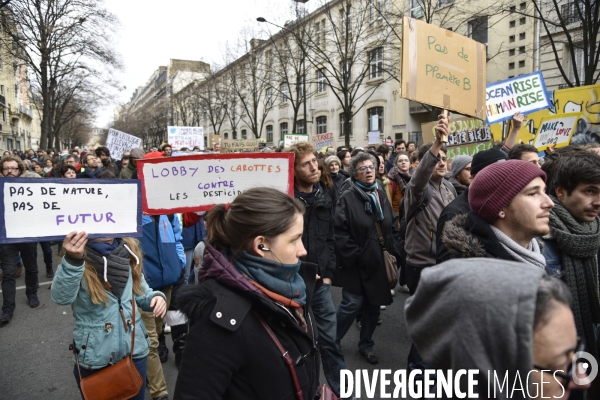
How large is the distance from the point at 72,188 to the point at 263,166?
3.87ft

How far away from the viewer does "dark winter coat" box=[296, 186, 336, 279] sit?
11.4 feet

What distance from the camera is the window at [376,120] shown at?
24547 millimetres

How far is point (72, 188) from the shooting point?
2.09m

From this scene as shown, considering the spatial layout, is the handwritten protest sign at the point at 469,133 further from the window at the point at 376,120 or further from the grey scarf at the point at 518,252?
the window at the point at 376,120

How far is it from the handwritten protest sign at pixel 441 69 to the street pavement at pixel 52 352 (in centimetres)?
249

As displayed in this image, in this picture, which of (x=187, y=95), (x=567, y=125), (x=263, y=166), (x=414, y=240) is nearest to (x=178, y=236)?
(x=263, y=166)

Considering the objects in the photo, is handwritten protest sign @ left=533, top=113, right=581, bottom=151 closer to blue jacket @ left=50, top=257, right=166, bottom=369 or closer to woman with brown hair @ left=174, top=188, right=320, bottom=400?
woman with brown hair @ left=174, top=188, right=320, bottom=400

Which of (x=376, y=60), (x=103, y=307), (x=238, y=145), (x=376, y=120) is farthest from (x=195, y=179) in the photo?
(x=376, y=60)

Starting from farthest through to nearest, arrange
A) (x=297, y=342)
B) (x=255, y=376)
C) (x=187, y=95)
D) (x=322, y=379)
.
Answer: (x=187, y=95) < (x=322, y=379) < (x=297, y=342) < (x=255, y=376)

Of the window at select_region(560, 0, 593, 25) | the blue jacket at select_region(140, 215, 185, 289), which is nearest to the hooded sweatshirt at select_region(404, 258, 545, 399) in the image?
the blue jacket at select_region(140, 215, 185, 289)

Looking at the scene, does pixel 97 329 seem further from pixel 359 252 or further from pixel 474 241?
pixel 359 252

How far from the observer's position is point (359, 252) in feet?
12.5

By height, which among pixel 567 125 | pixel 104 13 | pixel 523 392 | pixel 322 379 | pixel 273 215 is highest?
pixel 104 13

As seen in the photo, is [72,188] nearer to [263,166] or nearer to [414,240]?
[263,166]
